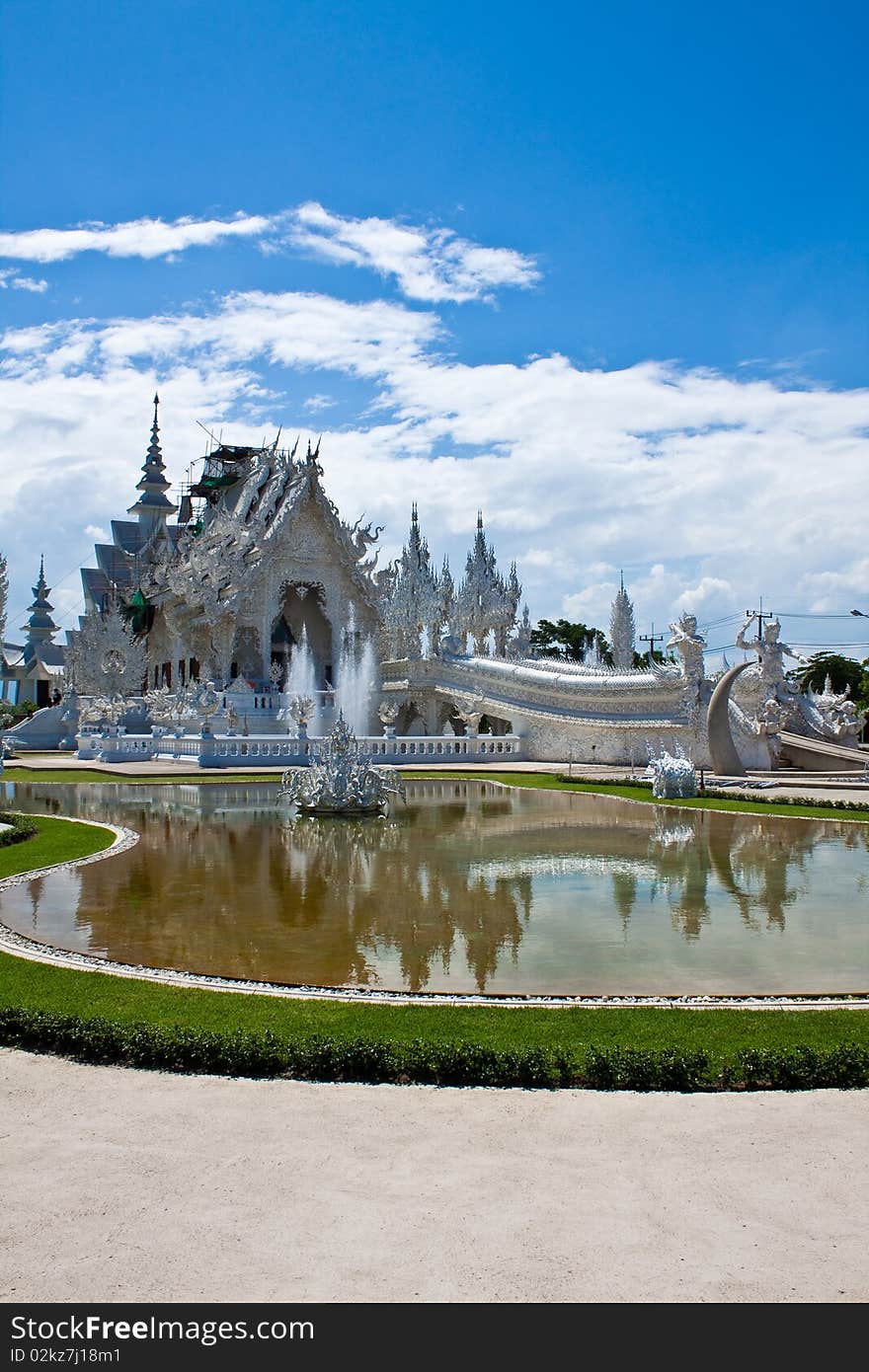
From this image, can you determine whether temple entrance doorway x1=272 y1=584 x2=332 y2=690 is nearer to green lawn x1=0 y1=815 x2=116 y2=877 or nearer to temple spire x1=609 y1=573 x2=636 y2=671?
temple spire x1=609 y1=573 x2=636 y2=671

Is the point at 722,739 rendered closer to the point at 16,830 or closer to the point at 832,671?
the point at 16,830

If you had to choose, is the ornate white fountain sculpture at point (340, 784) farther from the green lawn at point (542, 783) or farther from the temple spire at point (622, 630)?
the temple spire at point (622, 630)

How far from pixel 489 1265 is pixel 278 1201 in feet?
3.07

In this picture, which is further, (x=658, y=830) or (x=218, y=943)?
(x=658, y=830)

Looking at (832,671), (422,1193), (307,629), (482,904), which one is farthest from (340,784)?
(832,671)

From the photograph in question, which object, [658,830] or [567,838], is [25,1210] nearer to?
[567,838]

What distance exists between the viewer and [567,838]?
1512cm

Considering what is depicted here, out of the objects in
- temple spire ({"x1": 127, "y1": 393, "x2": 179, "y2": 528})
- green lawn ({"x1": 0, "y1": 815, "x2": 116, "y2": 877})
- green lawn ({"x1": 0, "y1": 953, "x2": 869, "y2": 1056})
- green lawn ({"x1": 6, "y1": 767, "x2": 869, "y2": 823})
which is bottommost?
green lawn ({"x1": 6, "y1": 767, "x2": 869, "y2": 823})

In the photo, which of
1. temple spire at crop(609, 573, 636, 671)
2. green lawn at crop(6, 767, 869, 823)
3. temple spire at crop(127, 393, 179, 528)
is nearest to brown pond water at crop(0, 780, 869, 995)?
green lawn at crop(6, 767, 869, 823)

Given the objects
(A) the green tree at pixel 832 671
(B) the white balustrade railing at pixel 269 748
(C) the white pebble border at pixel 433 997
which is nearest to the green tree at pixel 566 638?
(A) the green tree at pixel 832 671

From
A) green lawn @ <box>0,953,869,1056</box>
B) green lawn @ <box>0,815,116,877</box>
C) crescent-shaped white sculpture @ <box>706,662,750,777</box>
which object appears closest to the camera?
green lawn @ <box>0,953,869,1056</box>

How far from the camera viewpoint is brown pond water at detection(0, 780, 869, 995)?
7574 millimetres

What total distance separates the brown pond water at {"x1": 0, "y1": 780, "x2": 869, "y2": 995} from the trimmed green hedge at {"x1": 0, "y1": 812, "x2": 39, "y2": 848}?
1.53 m
